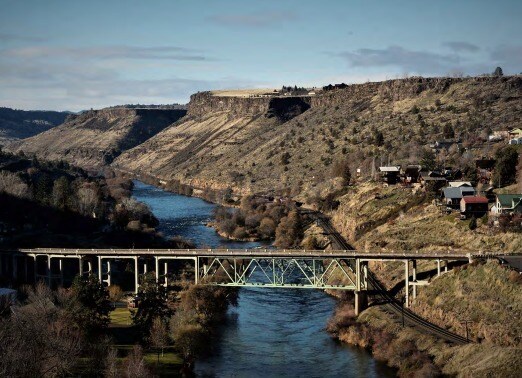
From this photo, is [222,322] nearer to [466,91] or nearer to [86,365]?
[86,365]

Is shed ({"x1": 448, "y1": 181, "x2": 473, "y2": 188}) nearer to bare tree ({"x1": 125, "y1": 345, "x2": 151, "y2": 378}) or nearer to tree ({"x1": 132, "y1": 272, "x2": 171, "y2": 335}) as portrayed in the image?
tree ({"x1": 132, "y1": 272, "x2": 171, "y2": 335})

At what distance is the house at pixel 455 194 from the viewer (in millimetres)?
104500

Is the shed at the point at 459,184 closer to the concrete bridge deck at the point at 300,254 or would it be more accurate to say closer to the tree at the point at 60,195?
the concrete bridge deck at the point at 300,254

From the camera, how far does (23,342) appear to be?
2143 inches

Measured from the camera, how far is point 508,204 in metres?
95.1

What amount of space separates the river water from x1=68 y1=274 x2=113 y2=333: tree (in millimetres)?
10520

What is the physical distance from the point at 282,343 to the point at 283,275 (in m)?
22.6

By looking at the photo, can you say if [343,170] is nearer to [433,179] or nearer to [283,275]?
[433,179]

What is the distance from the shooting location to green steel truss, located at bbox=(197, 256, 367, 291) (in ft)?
284

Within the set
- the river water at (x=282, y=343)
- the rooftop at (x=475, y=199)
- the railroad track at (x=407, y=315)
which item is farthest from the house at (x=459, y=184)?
the river water at (x=282, y=343)

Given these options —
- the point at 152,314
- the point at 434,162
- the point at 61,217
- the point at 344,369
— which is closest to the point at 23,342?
the point at 152,314

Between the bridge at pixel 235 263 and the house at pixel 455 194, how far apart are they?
15.7 metres

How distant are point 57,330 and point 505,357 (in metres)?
35.5

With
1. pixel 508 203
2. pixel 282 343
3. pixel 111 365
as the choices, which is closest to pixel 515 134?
pixel 508 203
